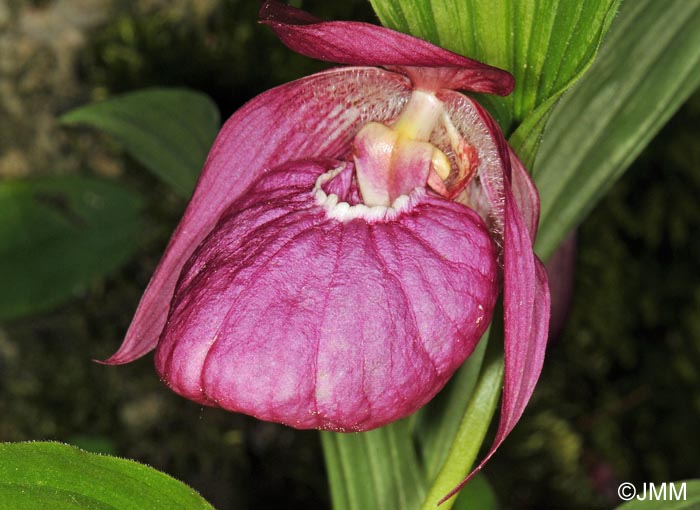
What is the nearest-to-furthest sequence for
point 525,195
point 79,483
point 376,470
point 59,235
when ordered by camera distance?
point 79,483 → point 525,195 → point 376,470 → point 59,235

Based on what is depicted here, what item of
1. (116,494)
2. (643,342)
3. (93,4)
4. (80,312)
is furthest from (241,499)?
(116,494)

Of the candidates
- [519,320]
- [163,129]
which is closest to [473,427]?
[519,320]

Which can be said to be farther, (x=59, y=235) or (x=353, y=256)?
(x=59, y=235)

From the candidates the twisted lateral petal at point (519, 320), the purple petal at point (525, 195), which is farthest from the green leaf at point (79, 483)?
the purple petal at point (525, 195)

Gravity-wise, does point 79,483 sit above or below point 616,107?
below

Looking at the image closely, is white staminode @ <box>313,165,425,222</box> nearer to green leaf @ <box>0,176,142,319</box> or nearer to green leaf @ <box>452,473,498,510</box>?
green leaf @ <box>452,473,498,510</box>

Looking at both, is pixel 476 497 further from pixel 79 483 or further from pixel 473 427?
pixel 79 483

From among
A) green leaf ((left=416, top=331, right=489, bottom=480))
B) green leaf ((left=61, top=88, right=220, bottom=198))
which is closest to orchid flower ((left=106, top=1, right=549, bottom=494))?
green leaf ((left=416, top=331, right=489, bottom=480))
